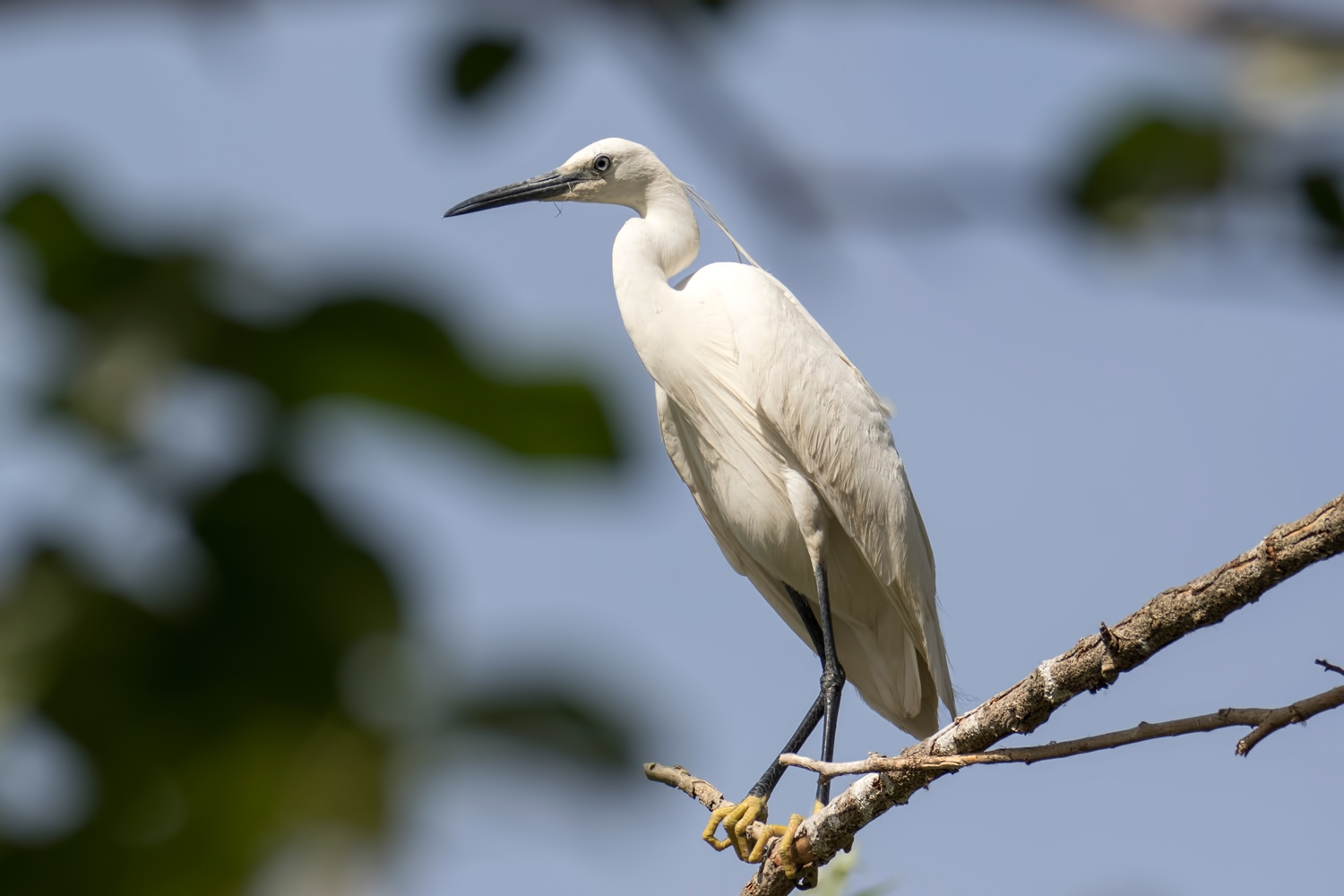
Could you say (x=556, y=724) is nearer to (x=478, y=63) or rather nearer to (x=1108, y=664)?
(x=478, y=63)

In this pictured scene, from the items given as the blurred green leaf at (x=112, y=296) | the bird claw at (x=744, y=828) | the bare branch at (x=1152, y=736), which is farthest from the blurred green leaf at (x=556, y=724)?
the bird claw at (x=744, y=828)

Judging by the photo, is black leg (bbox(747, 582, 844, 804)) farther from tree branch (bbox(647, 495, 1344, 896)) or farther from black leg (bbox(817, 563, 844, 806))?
tree branch (bbox(647, 495, 1344, 896))

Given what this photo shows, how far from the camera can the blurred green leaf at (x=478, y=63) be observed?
64 centimetres

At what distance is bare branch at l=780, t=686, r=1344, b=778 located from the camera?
2.08m

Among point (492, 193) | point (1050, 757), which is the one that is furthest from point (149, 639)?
point (492, 193)

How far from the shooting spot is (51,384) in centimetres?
38

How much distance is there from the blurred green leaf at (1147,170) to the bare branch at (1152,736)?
5.59 ft

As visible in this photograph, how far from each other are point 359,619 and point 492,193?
4.29 m

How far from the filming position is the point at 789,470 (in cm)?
392

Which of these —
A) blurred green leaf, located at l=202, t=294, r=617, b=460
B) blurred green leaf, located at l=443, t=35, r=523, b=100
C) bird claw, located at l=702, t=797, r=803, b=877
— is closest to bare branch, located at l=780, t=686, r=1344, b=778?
bird claw, located at l=702, t=797, r=803, b=877

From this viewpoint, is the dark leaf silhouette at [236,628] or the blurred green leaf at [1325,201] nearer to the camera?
the dark leaf silhouette at [236,628]

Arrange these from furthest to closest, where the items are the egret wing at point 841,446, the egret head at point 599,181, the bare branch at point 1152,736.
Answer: the egret head at point 599,181 < the egret wing at point 841,446 < the bare branch at point 1152,736

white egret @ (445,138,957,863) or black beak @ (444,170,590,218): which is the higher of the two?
black beak @ (444,170,590,218)

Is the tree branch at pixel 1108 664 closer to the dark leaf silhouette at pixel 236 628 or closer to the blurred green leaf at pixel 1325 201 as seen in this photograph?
the blurred green leaf at pixel 1325 201
